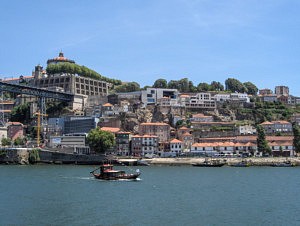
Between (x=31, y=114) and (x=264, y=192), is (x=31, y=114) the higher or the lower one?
the higher one

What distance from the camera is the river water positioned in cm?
3322

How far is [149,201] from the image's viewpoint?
42.0m

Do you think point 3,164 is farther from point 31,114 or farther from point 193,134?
point 193,134

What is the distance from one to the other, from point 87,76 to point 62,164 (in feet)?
182

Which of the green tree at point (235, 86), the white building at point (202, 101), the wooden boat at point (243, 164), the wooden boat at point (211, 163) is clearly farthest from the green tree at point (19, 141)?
the green tree at point (235, 86)

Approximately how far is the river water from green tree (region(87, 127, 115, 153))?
34.9m

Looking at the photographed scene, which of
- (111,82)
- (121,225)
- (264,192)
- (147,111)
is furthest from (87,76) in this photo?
(121,225)

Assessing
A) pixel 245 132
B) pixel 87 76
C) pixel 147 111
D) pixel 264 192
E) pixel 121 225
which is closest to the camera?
pixel 121 225

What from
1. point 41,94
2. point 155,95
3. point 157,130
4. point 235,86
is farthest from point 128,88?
point 157,130

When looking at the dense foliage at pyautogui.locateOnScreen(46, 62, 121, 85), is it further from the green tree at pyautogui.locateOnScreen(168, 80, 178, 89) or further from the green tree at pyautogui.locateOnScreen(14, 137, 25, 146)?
the green tree at pyautogui.locateOnScreen(14, 137, 25, 146)

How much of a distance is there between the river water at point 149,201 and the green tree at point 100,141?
34871mm

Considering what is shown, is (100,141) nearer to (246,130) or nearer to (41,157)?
(41,157)

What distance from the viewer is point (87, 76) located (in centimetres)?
14725

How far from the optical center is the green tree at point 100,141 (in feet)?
316
